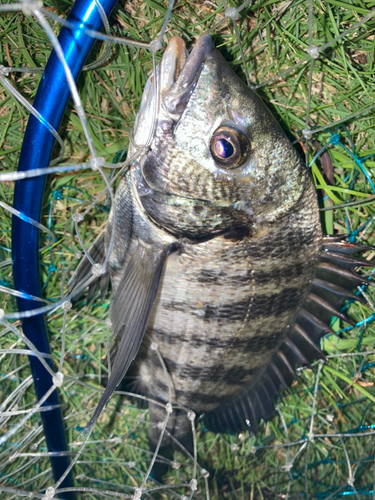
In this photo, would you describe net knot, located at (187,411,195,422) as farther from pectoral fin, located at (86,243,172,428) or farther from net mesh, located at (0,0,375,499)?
pectoral fin, located at (86,243,172,428)

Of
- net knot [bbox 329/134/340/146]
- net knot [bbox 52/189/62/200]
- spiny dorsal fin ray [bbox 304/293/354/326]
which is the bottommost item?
spiny dorsal fin ray [bbox 304/293/354/326]

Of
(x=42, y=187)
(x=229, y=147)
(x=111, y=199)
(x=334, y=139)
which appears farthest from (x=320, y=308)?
(x=42, y=187)

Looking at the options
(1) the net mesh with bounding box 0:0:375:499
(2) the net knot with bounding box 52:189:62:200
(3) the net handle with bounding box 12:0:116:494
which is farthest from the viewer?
(2) the net knot with bounding box 52:189:62:200

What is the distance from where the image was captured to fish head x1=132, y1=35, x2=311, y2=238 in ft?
4.48

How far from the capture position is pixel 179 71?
138 centimetres

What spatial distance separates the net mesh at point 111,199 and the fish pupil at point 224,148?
44 cm

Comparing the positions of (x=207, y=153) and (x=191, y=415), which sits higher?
(x=207, y=153)

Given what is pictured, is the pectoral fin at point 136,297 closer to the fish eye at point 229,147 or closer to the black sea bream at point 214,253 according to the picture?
the black sea bream at point 214,253

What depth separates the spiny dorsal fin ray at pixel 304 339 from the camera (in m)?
1.90

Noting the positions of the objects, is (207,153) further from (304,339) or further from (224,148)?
(304,339)

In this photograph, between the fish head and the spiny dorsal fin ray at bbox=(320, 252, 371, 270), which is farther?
the spiny dorsal fin ray at bbox=(320, 252, 371, 270)

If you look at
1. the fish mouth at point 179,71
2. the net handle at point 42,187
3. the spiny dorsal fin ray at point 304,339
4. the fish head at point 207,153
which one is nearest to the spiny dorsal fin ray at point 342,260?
the spiny dorsal fin ray at point 304,339

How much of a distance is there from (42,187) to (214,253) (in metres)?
0.83

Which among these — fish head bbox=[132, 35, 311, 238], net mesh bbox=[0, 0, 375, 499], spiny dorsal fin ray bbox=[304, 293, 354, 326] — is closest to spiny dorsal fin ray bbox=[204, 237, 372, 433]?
spiny dorsal fin ray bbox=[304, 293, 354, 326]
